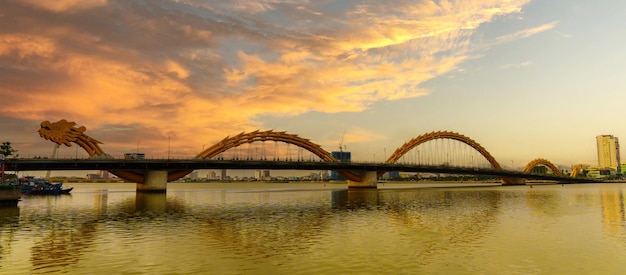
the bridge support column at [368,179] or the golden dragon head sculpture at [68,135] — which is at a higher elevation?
the golden dragon head sculpture at [68,135]

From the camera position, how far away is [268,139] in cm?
12688

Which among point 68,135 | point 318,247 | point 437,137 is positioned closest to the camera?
point 318,247

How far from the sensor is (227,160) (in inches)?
3799

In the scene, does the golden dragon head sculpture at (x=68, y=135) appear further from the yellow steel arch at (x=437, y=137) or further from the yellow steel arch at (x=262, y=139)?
the yellow steel arch at (x=437, y=137)

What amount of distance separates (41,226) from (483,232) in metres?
30.9

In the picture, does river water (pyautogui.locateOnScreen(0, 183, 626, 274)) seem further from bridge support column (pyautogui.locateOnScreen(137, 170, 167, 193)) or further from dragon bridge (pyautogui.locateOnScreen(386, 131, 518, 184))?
dragon bridge (pyautogui.locateOnScreen(386, 131, 518, 184))

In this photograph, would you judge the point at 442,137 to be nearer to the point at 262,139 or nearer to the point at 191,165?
the point at 262,139

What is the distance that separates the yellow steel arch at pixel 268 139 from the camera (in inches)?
4488

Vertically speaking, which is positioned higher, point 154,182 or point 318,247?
point 154,182

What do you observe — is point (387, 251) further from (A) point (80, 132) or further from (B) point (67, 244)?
(A) point (80, 132)

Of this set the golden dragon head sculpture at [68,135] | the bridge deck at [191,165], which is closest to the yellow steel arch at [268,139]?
the bridge deck at [191,165]

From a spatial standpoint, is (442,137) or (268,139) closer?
(268,139)

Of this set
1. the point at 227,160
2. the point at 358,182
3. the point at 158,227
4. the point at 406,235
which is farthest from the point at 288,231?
the point at 358,182

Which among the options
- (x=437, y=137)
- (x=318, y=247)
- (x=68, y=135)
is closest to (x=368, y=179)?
(x=437, y=137)
